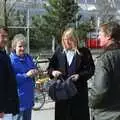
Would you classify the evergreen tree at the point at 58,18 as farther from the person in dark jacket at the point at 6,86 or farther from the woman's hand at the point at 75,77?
the person in dark jacket at the point at 6,86

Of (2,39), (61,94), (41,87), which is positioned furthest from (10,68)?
(41,87)

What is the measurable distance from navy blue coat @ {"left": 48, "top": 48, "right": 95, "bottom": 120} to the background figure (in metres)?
0.34

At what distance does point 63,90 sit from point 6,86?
0.96 metres

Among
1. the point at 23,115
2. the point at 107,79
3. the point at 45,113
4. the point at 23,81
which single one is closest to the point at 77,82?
the point at 23,81

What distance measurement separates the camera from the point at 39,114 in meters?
10.2

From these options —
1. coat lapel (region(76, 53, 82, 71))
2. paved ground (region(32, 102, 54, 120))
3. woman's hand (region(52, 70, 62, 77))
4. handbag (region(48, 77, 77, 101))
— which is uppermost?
coat lapel (region(76, 53, 82, 71))

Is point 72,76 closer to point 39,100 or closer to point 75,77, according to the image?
point 75,77

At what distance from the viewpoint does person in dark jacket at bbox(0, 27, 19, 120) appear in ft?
19.3

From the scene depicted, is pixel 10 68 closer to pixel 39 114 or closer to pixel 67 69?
pixel 67 69

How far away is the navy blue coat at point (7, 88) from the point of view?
19.3ft

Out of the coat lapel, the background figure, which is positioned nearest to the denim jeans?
the background figure

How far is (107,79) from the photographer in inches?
178

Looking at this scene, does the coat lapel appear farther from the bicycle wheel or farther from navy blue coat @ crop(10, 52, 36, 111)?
the bicycle wheel

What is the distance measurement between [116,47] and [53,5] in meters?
31.2
